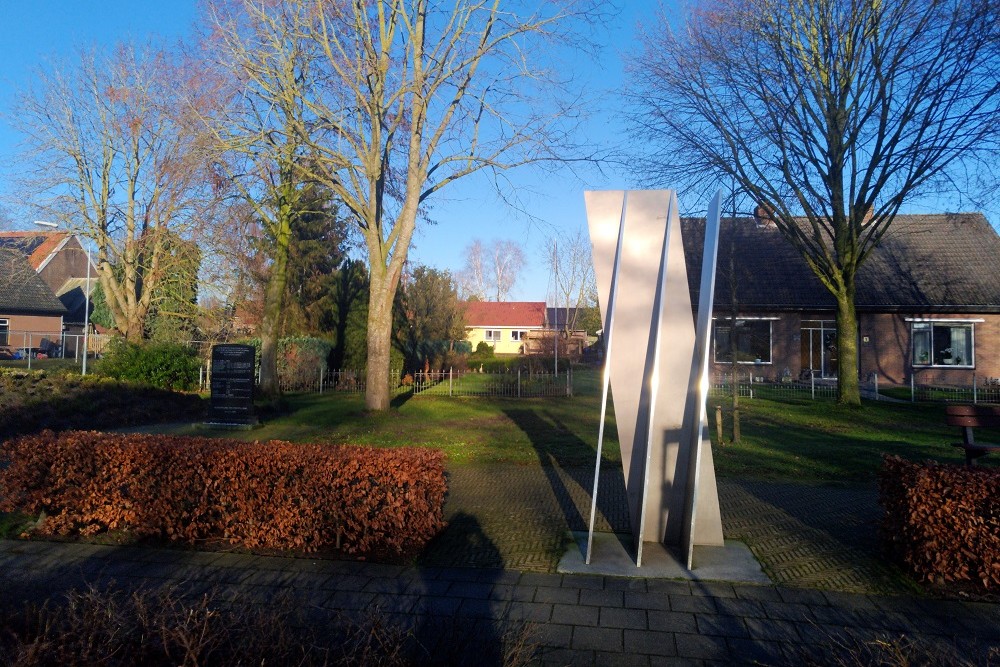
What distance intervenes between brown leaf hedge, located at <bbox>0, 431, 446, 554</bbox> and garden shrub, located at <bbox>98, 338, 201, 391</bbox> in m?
14.6

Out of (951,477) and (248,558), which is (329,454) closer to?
(248,558)

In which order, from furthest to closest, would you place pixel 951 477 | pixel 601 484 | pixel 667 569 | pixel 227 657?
1. pixel 601 484
2. pixel 667 569
3. pixel 951 477
4. pixel 227 657

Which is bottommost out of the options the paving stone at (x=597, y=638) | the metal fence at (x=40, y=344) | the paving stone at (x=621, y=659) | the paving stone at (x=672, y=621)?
the paving stone at (x=621, y=659)

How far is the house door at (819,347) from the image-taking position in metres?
28.4

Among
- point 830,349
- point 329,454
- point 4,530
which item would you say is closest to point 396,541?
point 329,454

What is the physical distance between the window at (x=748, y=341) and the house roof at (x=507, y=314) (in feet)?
131

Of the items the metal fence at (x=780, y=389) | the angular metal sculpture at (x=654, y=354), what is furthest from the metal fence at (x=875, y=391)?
the angular metal sculpture at (x=654, y=354)

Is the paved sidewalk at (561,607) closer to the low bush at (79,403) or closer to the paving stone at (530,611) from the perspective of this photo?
the paving stone at (530,611)

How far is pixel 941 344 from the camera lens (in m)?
27.5

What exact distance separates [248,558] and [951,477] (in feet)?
18.8

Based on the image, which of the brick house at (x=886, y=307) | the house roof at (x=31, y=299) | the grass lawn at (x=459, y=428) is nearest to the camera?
the grass lawn at (x=459, y=428)

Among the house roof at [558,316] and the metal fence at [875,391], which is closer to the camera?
the metal fence at [875,391]

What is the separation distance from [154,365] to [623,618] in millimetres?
19873

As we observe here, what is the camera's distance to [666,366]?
254 inches
